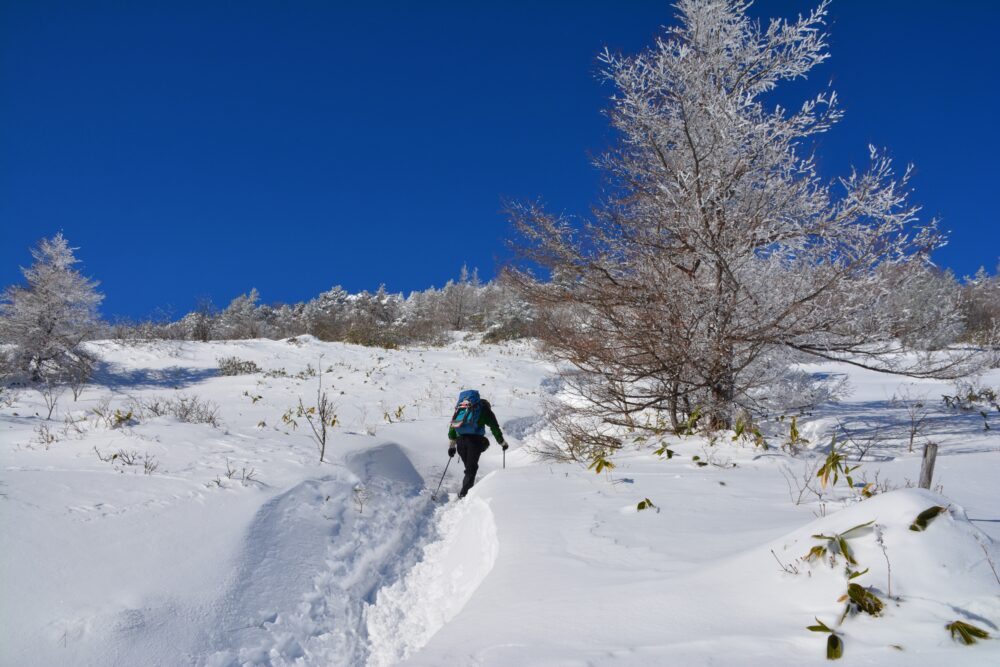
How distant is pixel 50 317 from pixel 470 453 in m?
17.9

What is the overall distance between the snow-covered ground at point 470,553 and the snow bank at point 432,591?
0.03 meters

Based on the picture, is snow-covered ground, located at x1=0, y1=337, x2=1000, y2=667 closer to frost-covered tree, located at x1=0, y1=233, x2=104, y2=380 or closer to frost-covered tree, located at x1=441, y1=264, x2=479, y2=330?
frost-covered tree, located at x1=0, y1=233, x2=104, y2=380

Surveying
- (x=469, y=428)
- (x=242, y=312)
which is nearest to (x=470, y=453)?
(x=469, y=428)

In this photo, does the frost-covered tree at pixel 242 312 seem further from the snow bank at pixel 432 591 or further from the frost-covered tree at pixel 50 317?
the snow bank at pixel 432 591

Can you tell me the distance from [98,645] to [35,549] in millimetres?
1210

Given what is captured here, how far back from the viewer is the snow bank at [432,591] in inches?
146

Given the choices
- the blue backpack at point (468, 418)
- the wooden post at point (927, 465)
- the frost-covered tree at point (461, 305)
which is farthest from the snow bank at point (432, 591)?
the frost-covered tree at point (461, 305)

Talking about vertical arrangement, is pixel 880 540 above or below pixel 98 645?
above

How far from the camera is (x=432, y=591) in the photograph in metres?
4.51

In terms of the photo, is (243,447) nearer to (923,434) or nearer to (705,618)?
(705,618)

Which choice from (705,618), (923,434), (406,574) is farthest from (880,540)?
(923,434)

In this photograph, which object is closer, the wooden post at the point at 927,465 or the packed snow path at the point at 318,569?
the wooden post at the point at 927,465

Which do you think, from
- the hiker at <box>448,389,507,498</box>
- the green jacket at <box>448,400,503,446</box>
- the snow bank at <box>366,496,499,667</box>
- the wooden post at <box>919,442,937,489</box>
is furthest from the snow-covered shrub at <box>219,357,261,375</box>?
the wooden post at <box>919,442,937,489</box>

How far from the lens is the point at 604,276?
6996 millimetres
